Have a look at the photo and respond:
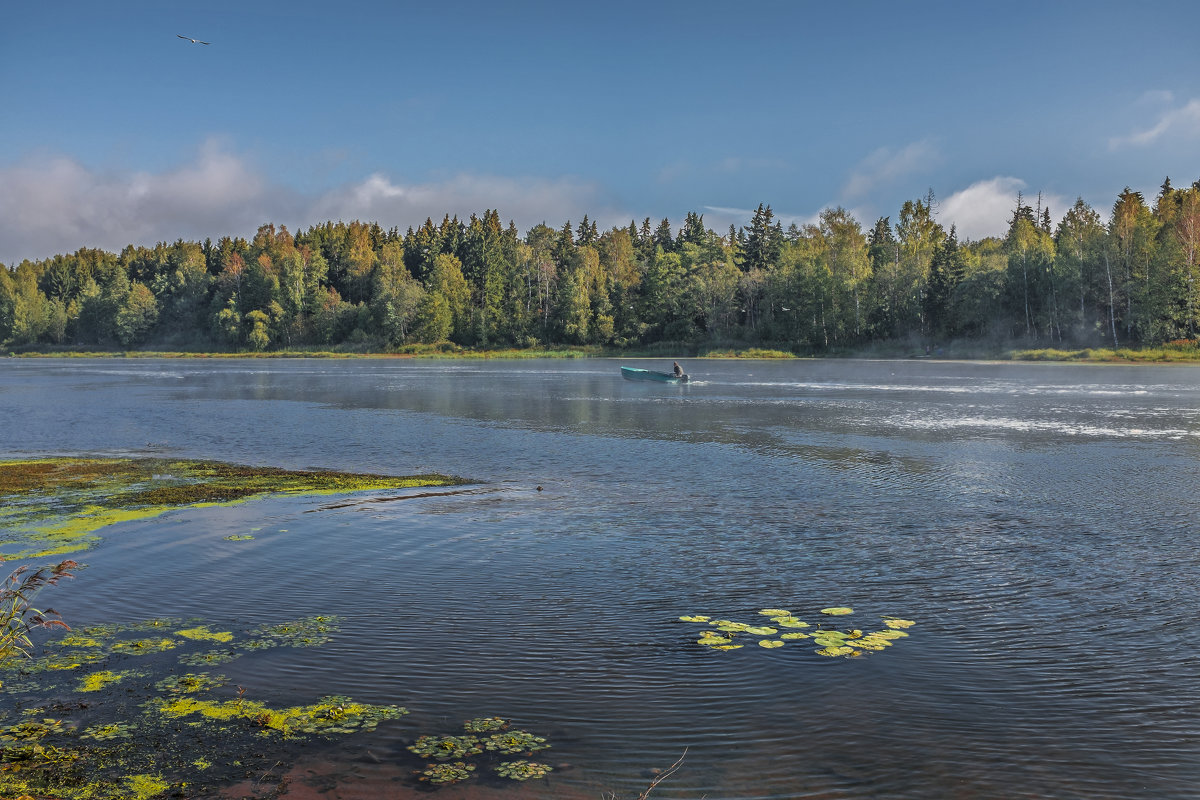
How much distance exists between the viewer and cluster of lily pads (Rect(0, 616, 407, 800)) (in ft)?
22.0

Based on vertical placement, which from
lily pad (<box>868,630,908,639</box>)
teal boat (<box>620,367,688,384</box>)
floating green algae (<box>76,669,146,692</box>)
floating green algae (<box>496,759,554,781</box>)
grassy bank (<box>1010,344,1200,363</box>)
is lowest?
lily pad (<box>868,630,908,639</box>)

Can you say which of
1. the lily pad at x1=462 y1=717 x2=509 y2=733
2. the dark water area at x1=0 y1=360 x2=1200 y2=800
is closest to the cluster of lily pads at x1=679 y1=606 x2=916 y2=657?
the dark water area at x1=0 y1=360 x2=1200 y2=800

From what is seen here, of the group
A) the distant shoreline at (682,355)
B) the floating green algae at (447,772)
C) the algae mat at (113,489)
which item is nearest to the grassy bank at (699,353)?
the distant shoreline at (682,355)

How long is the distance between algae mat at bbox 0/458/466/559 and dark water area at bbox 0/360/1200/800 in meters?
0.93

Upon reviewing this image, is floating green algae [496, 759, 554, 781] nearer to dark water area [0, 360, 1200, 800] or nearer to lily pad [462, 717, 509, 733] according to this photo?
dark water area [0, 360, 1200, 800]

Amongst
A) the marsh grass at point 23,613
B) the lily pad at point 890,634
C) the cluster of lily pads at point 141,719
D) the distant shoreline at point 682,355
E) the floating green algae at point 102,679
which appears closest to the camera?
the cluster of lily pads at point 141,719

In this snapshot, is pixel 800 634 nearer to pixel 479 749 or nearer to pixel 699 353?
pixel 479 749

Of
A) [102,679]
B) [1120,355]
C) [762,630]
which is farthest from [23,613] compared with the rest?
[1120,355]

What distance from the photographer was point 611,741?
7512 millimetres

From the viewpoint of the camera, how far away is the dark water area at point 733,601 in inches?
289

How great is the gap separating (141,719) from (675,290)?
138m

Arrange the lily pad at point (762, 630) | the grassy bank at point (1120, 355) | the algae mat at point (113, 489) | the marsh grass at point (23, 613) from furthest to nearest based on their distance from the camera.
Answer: the grassy bank at point (1120, 355) → the algae mat at point (113, 489) → the lily pad at point (762, 630) → the marsh grass at point (23, 613)

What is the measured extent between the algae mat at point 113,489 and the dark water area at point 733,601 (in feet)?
3.05

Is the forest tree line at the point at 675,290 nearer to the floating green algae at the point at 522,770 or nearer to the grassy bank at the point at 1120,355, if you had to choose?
the grassy bank at the point at 1120,355
